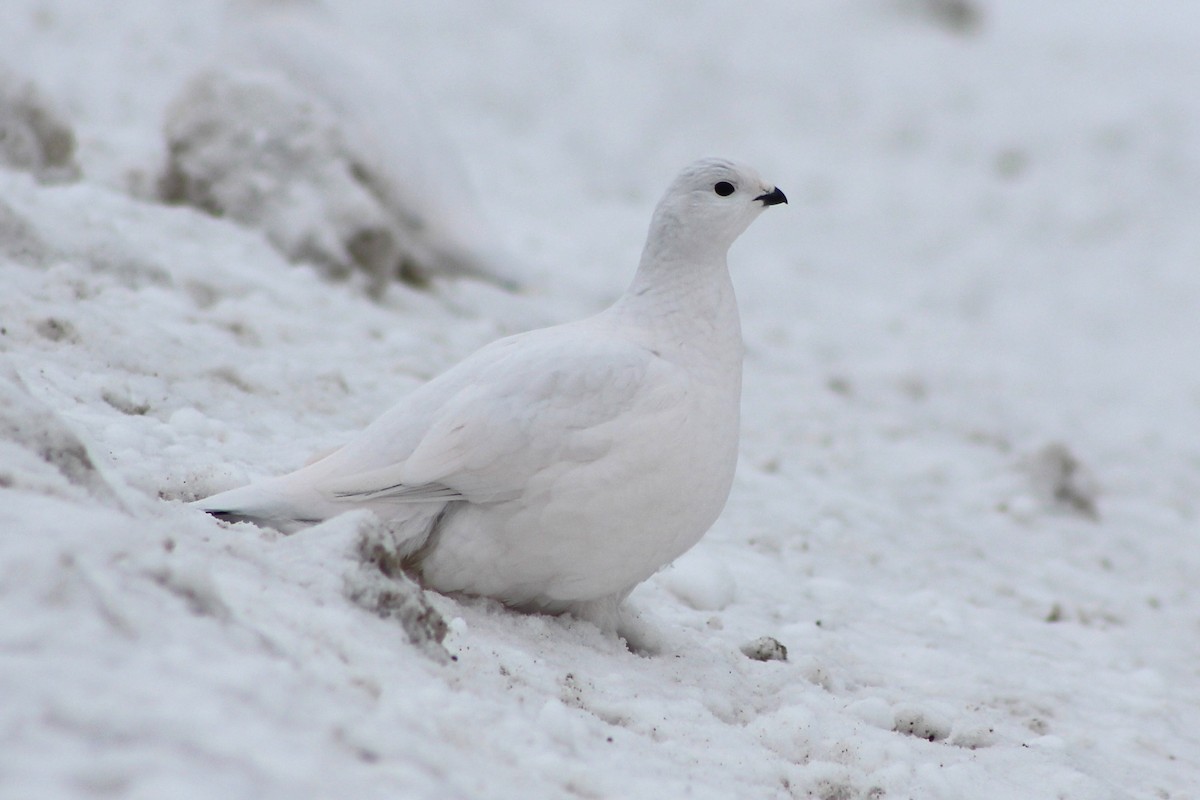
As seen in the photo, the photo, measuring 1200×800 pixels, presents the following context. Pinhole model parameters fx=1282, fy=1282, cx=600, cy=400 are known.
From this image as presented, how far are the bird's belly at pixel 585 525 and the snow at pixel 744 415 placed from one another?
0.11m

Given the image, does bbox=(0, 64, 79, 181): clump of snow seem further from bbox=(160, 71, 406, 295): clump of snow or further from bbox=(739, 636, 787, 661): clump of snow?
bbox=(739, 636, 787, 661): clump of snow

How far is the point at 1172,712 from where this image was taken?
3.54m

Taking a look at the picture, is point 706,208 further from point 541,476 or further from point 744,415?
point 744,415

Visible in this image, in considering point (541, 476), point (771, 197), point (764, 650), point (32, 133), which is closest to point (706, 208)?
point (771, 197)

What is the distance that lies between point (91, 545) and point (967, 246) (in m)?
9.05

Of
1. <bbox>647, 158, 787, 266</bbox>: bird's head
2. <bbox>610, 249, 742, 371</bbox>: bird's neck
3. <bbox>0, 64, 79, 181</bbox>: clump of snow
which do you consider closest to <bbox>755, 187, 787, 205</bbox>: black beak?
<bbox>647, 158, 787, 266</bbox>: bird's head

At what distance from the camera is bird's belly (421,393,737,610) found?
9.21 ft

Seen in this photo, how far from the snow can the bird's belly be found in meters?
0.11

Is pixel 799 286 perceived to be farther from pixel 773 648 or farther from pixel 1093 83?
pixel 773 648

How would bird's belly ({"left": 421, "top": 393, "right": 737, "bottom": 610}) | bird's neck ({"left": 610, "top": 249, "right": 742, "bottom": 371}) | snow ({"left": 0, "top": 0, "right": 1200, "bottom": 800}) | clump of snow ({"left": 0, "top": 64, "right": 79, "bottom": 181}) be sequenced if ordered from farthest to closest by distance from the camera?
1. clump of snow ({"left": 0, "top": 64, "right": 79, "bottom": 181})
2. bird's neck ({"left": 610, "top": 249, "right": 742, "bottom": 371})
3. bird's belly ({"left": 421, "top": 393, "right": 737, "bottom": 610})
4. snow ({"left": 0, "top": 0, "right": 1200, "bottom": 800})

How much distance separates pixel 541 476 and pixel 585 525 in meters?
0.14

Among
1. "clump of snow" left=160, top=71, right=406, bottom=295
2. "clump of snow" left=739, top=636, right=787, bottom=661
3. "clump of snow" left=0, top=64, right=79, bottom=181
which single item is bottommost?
"clump of snow" left=739, top=636, right=787, bottom=661

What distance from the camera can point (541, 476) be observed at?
9.21ft

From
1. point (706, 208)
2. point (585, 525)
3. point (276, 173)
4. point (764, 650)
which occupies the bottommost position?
point (764, 650)
